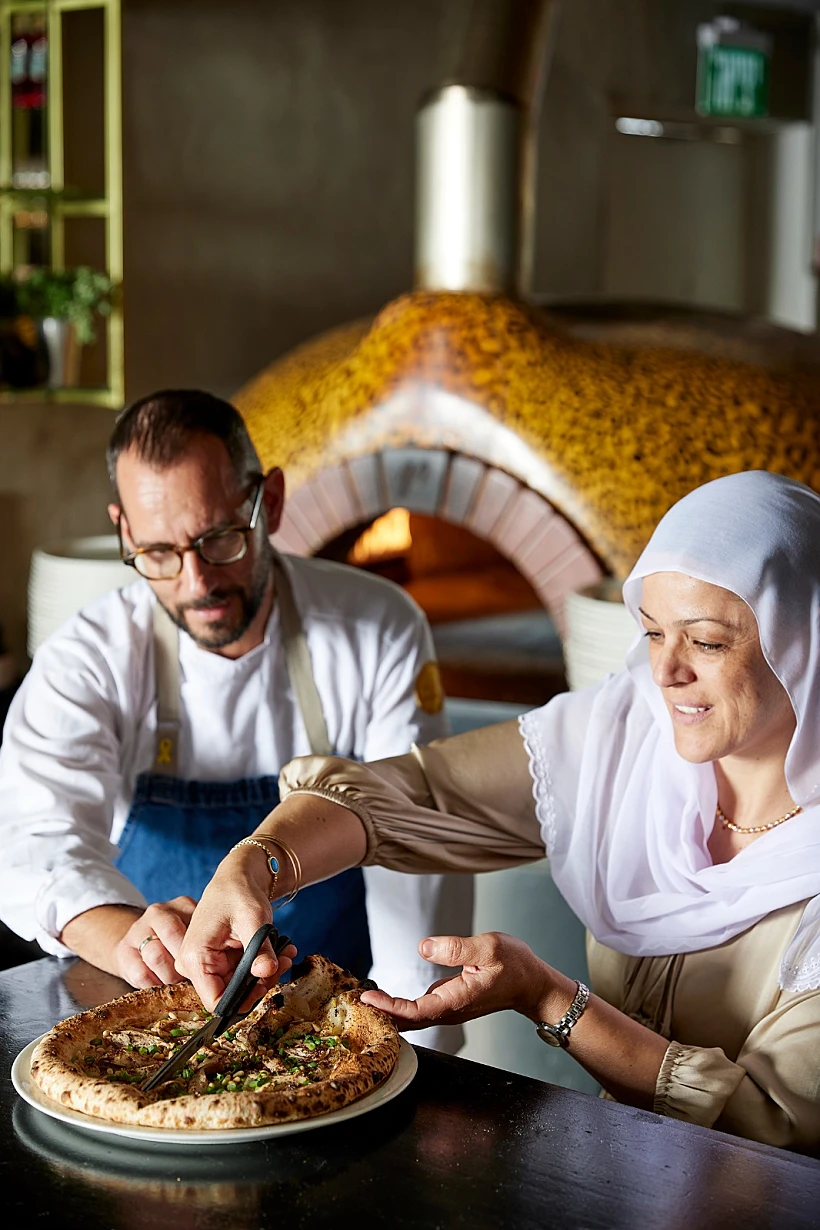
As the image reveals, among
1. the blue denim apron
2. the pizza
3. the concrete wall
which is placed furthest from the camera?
the concrete wall

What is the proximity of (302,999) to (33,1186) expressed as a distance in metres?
0.42

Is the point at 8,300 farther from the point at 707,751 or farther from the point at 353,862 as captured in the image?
the point at 707,751

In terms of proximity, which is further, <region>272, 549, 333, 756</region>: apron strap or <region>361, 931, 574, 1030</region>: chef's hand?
<region>272, 549, 333, 756</region>: apron strap

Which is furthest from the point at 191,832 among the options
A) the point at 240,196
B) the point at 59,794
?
the point at 240,196

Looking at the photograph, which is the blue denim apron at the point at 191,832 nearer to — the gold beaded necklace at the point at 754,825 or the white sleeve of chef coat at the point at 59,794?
the white sleeve of chef coat at the point at 59,794

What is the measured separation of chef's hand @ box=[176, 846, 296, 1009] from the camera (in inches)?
61.4

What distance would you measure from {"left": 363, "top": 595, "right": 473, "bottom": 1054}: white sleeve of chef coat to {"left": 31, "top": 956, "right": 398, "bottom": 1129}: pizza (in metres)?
0.65

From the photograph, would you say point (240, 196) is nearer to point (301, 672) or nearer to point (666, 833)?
Answer: point (301, 672)

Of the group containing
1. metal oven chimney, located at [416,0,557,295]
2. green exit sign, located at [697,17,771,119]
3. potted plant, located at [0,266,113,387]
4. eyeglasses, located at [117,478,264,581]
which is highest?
green exit sign, located at [697,17,771,119]

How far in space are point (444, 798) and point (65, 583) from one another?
5.86ft

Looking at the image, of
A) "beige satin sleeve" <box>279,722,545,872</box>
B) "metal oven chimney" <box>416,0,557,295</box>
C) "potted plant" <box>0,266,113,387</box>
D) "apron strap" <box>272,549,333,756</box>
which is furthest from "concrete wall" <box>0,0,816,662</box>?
"beige satin sleeve" <box>279,722,545,872</box>

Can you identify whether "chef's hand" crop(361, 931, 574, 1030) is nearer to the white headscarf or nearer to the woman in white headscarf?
the woman in white headscarf

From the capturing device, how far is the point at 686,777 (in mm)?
1875

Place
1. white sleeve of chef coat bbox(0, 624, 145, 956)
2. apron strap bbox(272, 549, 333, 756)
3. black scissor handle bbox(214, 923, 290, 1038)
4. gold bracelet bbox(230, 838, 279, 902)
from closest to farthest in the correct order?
black scissor handle bbox(214, 923, 290, 1038), gold bracelet bbox(230, 838, 279, 902), white sleeve of chef coat bbox(0, 624, 145, 956), apron strap bbox(272, 549, 333, 756)
